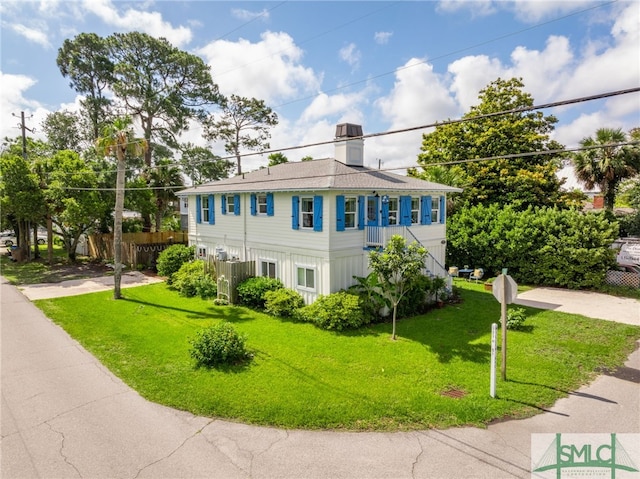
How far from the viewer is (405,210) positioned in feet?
56.4

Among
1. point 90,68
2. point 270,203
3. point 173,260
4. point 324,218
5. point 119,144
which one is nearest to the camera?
point 324,218

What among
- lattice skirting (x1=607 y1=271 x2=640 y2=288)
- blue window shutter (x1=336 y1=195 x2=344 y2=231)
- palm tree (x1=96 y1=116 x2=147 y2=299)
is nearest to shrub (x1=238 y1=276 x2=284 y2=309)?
blue window shutter (x1=336 y1=195 x2=344 y2=231)

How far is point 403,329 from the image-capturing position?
1385cm

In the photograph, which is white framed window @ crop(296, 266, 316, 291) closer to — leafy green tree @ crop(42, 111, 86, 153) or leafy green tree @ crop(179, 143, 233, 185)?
leafy green tree @ crop(179, 143, 233, 185)

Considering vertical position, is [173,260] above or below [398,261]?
below

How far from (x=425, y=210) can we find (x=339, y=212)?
5.35 metres

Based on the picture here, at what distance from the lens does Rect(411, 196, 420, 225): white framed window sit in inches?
703

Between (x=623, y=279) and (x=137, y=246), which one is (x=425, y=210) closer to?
(x=623, y=279)

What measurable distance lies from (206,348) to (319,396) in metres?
3.52

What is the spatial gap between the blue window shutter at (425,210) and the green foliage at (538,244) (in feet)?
21.5

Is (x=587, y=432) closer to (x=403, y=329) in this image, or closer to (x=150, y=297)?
(x=403, y=329)

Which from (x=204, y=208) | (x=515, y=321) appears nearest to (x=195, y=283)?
(x=204, y=208)

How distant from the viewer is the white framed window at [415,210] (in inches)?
703

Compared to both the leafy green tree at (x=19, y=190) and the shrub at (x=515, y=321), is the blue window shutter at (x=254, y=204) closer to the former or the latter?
the shrub at (x=515, y=321)
